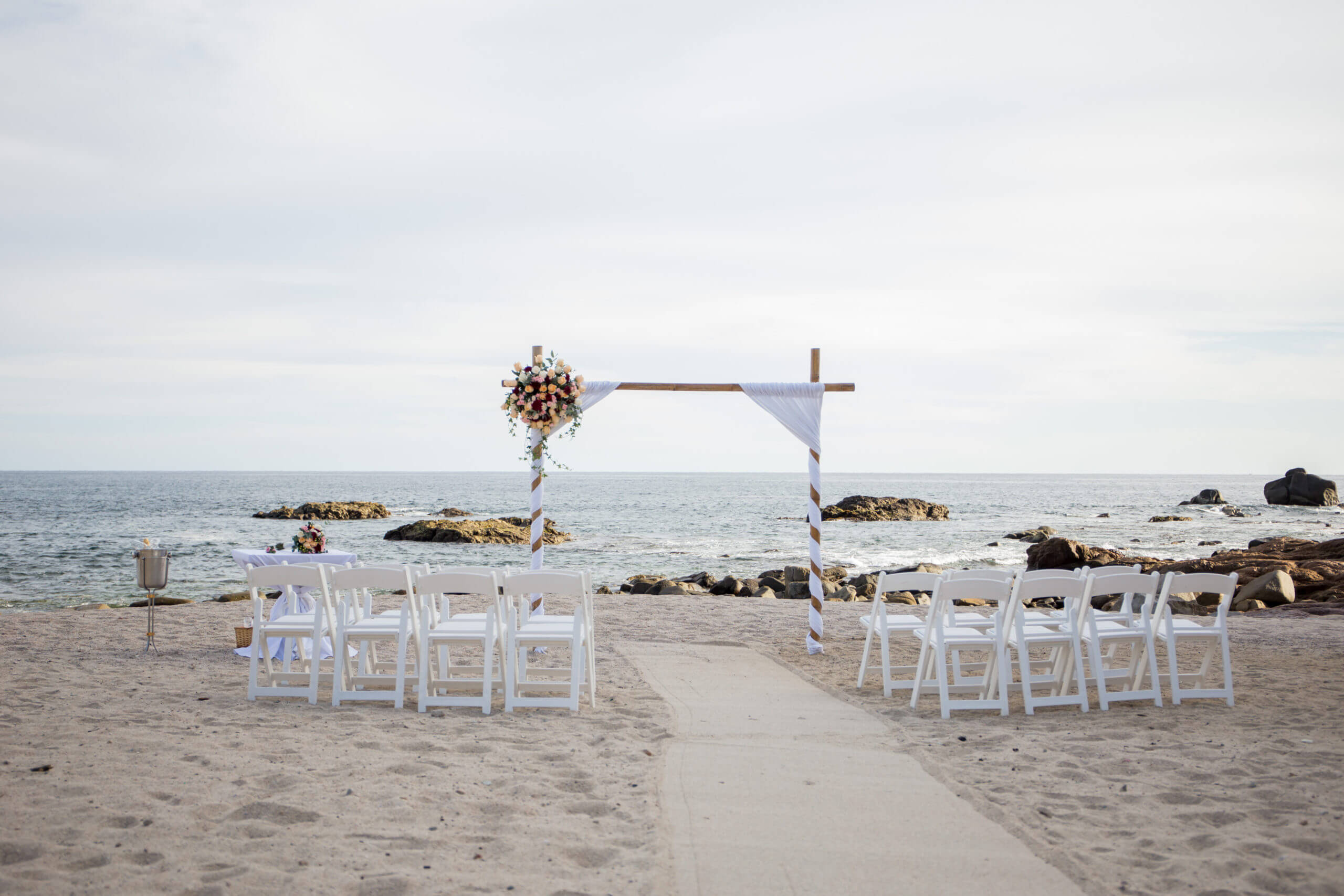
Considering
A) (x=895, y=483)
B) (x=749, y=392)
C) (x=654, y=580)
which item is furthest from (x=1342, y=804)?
(x=895, y=483)

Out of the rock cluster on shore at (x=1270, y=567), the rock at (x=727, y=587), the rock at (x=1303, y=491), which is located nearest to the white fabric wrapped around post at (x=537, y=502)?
the rock cluster on shore at (x=1270, y=567)

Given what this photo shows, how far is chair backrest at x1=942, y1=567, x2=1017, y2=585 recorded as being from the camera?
6113 millimetres

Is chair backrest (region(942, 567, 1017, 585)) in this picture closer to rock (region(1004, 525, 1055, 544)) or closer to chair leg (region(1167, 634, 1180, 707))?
chair leg (region(1167, 634, 1180, 707))

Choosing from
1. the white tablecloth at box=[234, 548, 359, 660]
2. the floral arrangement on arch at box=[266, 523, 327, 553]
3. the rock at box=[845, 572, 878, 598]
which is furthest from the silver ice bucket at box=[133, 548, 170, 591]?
the rock at box=[845, 572, 878, 598]

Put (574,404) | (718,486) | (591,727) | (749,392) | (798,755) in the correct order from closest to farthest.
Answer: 1. (798,755)
2. (591,727)
3. (574,404)
4. (749,392)
5. (718,486)

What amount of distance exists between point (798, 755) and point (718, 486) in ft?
348

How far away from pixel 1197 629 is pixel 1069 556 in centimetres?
1383

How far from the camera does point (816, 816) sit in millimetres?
3891

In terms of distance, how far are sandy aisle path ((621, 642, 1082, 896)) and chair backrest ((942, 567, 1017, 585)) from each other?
3.53ft

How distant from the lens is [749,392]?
9.14 m

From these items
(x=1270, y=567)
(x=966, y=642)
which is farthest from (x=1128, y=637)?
(x=1270, y=567)

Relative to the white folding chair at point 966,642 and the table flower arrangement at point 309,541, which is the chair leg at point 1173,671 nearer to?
the white folding chair at point 966,642

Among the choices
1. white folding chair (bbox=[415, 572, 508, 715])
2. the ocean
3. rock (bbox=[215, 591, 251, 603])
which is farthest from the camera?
the ocean

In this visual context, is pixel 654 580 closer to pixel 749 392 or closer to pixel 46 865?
pixel 749 392
